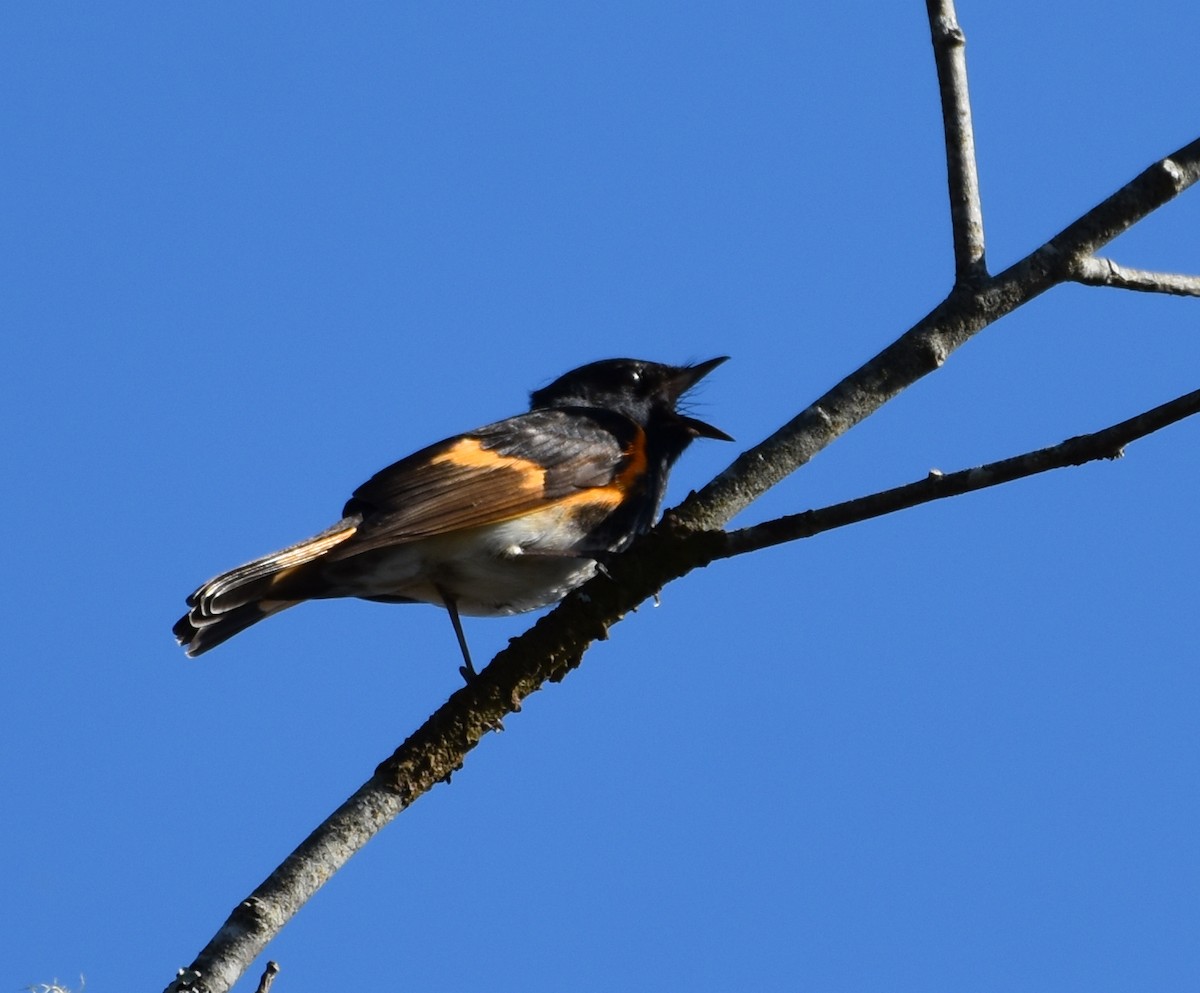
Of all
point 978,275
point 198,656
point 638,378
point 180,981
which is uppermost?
point 638,378

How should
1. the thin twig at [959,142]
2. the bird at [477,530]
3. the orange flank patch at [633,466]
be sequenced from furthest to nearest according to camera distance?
the orange flank patch at [633,466] < the bird at [477,530] < the thin twig at [959,142]

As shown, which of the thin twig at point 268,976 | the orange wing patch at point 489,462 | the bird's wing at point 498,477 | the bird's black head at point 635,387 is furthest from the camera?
the bird's black head at point 635,387

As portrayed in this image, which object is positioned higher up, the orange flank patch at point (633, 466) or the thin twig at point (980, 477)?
the orange flank patch at point (633, 466)

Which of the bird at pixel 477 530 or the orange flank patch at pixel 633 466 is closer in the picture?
the bird at pixel 477 530

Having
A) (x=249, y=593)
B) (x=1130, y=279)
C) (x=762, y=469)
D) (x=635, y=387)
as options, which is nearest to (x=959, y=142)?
(x=1130, y=279)

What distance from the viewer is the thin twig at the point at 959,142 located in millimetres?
3818

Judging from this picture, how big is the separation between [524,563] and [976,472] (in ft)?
8.81

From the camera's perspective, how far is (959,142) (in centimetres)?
383

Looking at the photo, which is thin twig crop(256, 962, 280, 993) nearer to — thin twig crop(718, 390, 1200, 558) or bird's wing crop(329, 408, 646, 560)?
thin twig crop(718, 390, 1200, 558)

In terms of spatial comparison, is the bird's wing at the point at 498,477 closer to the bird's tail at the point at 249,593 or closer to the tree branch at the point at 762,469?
the bird's tail at the point at 249,593

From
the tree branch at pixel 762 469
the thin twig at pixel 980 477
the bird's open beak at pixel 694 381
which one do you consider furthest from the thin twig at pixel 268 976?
the bird's open beak at pixel 694 381

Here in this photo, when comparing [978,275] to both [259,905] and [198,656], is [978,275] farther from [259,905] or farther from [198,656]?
[198,656]

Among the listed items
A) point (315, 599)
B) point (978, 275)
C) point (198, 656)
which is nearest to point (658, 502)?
point (315, 599)

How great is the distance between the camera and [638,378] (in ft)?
22.5
